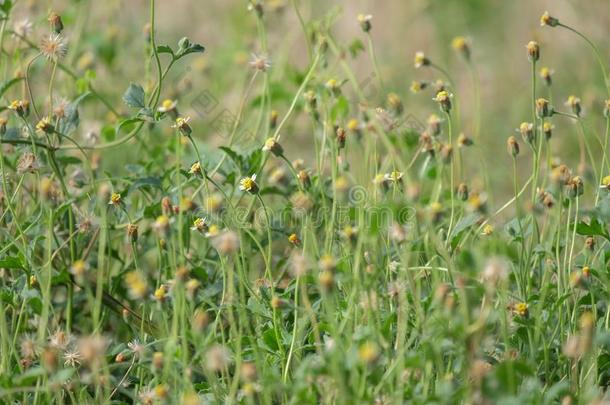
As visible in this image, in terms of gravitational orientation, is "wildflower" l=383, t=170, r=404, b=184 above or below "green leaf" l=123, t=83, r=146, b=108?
below

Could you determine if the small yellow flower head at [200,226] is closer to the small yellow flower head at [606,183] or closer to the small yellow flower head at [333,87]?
the small yellow flower head at [333,87]

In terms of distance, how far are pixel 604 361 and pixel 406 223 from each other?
1.37ft

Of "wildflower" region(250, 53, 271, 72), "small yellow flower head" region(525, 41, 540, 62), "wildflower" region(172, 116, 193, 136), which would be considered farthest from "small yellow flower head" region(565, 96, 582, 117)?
"wildflower" region(172, 116, 193, 136)

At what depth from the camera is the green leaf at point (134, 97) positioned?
71.5 inches

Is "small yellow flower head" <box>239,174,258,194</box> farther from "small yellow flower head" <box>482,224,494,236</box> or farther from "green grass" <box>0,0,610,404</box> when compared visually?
"small yellow flower head" <box>482,224,494,236</box>

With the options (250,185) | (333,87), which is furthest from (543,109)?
(250,185)

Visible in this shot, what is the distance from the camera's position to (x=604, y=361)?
1659 millimetres

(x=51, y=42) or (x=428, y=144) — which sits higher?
(x=51, y=42)

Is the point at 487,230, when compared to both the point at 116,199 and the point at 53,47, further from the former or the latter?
the point at 53,47

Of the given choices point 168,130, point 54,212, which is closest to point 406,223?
point 54,212

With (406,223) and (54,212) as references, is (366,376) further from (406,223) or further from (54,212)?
(54,212)

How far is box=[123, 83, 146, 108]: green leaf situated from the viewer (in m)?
1.82

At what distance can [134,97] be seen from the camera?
1.83m

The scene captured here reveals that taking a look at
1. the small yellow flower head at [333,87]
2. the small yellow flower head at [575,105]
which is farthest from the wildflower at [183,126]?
the small yellow flower head at [575,105]
